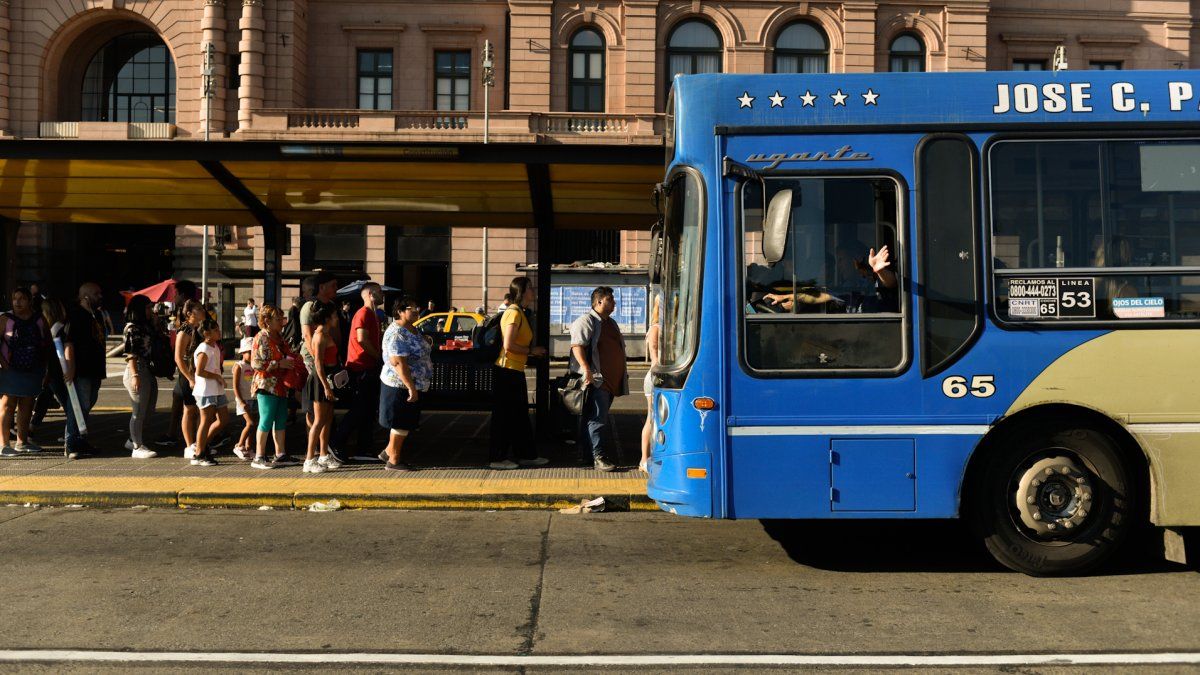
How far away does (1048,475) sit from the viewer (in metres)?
6.37

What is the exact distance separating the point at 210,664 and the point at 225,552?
2.46 m

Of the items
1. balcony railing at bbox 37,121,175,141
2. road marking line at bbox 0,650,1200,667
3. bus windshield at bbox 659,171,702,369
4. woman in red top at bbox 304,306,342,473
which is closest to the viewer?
road marking line at bbox 0,650,1200,667

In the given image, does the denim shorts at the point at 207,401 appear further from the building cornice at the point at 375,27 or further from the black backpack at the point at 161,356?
the building cornice at the point at 375,27

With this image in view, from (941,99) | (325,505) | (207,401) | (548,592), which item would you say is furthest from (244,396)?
(941,99)

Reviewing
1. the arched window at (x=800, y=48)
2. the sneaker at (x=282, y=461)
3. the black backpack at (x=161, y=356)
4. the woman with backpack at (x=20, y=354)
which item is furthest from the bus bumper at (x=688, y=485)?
the arched window at (x=800, y=48)

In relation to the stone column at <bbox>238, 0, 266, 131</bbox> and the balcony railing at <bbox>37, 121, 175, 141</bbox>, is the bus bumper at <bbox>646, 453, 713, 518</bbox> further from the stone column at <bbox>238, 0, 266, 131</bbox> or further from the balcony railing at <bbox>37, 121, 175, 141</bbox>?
the balcony railing at <bbox>37, 121, 175, 141</bbox>

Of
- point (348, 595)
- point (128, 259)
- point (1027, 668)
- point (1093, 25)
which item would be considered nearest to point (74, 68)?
point (128, 259)

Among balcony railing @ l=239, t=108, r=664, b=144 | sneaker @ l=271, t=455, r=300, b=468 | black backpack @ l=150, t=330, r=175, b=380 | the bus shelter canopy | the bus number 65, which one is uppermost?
balcony railing @ l=239, t=108, r=664, b=144

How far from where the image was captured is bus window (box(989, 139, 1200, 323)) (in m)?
6.33

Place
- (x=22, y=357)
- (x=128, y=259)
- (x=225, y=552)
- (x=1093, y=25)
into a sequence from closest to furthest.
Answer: (x=225, y=552) → (x=22, y=357) → (x=1093, y=25) → (x=128, y=259)

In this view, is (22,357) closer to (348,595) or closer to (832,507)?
(348,595)

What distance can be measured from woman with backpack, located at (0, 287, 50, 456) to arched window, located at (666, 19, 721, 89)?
28.2 meters

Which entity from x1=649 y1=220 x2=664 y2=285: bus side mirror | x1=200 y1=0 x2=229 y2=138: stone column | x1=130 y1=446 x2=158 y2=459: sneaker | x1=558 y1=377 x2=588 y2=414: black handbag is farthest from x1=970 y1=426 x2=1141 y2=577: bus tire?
x1=200 y1=0 x2=229 y2=138: stone column

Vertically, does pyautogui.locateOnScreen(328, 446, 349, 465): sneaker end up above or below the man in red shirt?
below
